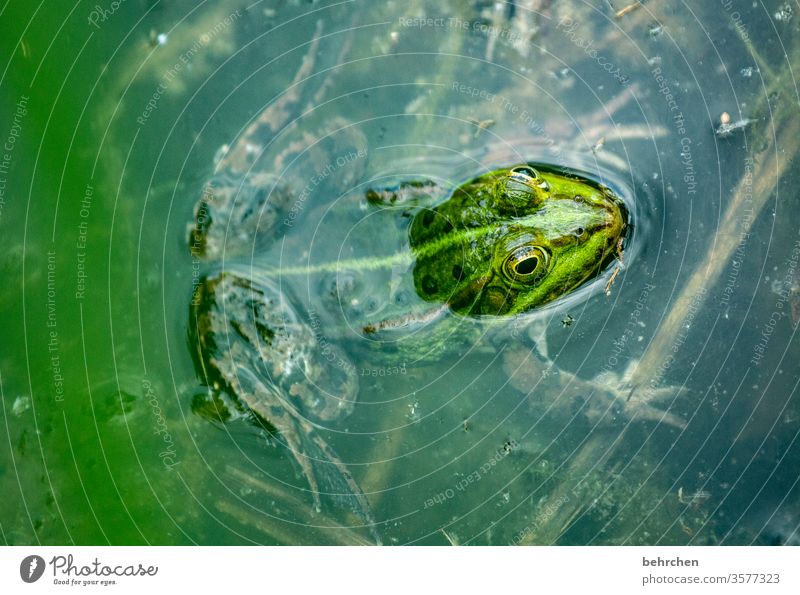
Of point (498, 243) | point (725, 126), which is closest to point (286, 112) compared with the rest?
point (498, 243)

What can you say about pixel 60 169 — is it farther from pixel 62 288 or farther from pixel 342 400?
pixel 342 400
